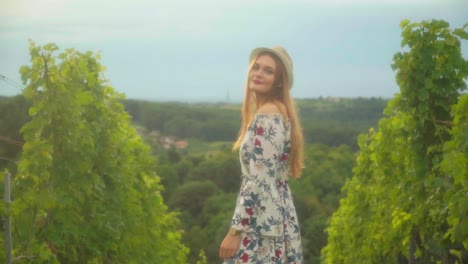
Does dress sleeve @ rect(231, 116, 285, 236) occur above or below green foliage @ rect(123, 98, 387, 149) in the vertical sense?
above

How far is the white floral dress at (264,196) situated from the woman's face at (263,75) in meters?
0.20

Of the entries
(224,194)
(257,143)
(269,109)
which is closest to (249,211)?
(257,143)

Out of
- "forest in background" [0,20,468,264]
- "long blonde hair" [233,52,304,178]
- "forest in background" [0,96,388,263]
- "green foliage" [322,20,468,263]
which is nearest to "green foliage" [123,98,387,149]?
"forest in background" [0,96,388,263]

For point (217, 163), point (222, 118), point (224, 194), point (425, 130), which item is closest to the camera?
point (425, 130)

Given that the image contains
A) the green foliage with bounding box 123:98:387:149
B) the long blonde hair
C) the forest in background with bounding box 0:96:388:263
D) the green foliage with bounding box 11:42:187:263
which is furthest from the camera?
the green foliage with bounding box 123:98:387:149

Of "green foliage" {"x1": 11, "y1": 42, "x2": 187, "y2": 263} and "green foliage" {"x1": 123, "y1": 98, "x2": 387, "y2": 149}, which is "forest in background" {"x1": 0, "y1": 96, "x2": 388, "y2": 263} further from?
A: "green foliage" {"x1": 11, "y1": 42, "x2": 187, "y2": 263}

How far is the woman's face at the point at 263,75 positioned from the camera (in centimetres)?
417

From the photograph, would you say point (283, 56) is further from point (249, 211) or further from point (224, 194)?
point (224, 194)

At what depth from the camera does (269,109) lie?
406 centimetres

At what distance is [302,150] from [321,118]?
90295mm

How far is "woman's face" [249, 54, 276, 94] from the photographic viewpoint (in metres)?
4.17

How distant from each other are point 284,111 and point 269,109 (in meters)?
0.09

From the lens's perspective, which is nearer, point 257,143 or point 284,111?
point 257,143

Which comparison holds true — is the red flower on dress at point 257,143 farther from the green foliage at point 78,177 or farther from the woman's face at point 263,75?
the green foliage at point 78,177
